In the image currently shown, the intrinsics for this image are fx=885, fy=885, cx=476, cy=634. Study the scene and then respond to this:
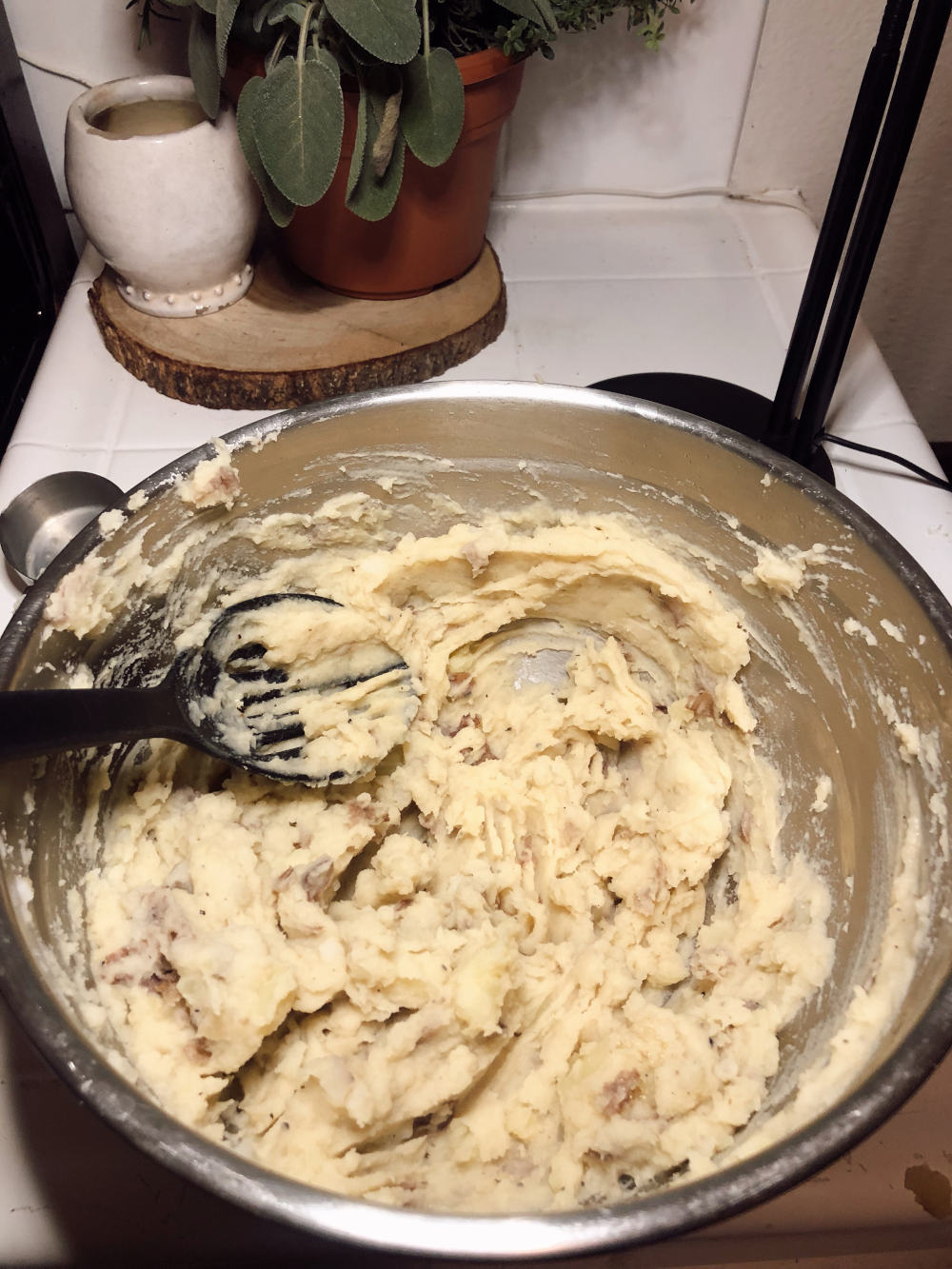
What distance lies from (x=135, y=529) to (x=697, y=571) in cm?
59

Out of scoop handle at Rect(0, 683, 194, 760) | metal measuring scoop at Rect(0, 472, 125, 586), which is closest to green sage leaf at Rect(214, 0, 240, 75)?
metal measuring scoop at Rect(0, 472, 125, 586)

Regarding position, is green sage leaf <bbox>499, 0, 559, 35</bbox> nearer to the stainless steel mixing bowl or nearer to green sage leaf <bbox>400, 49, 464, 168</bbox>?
green sage leaf <bbox>400, 49, 464, 168</bbox>

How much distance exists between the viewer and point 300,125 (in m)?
1.01

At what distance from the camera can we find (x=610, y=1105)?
753mm

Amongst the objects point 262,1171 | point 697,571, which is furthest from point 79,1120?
point 697,571

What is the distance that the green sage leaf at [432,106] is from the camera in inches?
41.1

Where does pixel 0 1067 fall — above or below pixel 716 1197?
below

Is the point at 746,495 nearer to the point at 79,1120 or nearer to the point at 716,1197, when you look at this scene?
the point at 716,1197

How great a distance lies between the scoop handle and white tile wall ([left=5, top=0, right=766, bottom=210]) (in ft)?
3.63

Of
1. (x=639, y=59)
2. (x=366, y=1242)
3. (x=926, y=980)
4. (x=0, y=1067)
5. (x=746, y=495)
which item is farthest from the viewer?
(x=639, y=59)

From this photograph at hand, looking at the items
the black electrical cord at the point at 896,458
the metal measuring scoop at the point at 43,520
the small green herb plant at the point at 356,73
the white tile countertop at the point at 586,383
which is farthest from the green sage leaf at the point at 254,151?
the black electrical cord at the point at 896,458

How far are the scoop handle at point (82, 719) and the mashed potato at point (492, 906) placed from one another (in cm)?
11

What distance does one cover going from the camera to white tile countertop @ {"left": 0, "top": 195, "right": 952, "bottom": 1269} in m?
0.73

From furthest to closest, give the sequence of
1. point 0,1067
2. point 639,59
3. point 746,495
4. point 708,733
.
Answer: point 639,59 → point 708,733 → point 746,495 → point 0,1067
